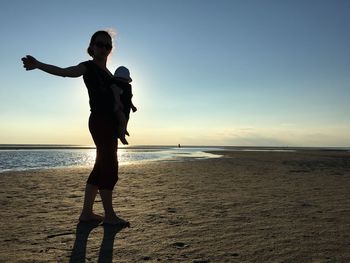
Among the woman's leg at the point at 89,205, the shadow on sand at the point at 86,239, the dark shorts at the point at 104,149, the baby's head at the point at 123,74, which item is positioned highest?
the baby's head at the point at 123,74

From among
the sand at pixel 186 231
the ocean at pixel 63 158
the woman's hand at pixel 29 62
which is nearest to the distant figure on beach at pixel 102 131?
the sand at pixel 186 231

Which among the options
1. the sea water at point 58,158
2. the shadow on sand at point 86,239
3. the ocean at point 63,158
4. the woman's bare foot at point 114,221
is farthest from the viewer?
the ocean at point 63,158

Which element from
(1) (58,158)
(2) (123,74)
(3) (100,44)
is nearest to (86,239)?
(2) (123,74)

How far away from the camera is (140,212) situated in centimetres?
524

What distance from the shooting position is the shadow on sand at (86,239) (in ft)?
10.1

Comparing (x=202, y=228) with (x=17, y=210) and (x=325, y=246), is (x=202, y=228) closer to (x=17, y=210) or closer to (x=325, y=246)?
(x=325, y=246)

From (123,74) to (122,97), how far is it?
0.97 feet

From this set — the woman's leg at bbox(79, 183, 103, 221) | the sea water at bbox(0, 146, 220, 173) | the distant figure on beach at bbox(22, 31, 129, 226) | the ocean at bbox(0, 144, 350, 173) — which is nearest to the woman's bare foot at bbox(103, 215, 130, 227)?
the distant figure on beach at bbox(22, 31, 129, 226)

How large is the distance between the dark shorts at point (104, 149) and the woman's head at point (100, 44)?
2.72ft

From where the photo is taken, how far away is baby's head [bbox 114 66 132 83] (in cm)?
453

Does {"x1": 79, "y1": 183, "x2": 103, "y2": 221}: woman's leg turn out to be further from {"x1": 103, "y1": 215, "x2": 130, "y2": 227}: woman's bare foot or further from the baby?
the baby

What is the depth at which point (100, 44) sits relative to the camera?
4.54m

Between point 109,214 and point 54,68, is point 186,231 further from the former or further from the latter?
point 54,68

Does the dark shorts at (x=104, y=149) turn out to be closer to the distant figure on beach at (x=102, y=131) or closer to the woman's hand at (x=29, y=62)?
the distant figure on beach at (x=102, y=131)
